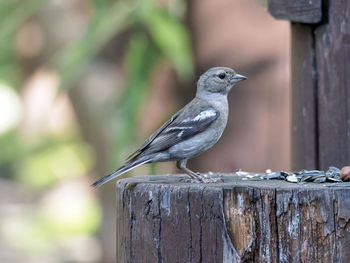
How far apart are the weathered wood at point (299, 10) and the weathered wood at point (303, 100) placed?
19cm

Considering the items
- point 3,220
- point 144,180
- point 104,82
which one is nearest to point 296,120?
point 144,180

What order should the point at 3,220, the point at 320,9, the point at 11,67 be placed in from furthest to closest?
the point at 3,220 < the point at 11,67 < the point at 320,9

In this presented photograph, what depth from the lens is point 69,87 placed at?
9.45 meters

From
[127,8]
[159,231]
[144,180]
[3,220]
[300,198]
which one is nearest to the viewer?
[300,198]

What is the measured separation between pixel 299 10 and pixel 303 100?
71 cm

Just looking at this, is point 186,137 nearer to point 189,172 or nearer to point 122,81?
point 189,172

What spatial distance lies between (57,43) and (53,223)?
4.95m

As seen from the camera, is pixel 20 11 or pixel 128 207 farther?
pixel 20 11

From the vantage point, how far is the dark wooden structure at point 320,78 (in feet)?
16.6

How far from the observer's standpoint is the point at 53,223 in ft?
44.6

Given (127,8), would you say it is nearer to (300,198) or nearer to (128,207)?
(128,207)

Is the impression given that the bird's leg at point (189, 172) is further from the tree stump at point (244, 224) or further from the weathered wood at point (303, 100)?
the weathered wood at point (303, 100)

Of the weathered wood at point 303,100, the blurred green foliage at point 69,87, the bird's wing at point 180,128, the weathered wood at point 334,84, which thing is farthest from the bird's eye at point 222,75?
the blurred green foliage at point 69,87

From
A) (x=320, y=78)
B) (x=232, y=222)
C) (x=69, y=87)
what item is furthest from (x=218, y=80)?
(x=69, y=87)
